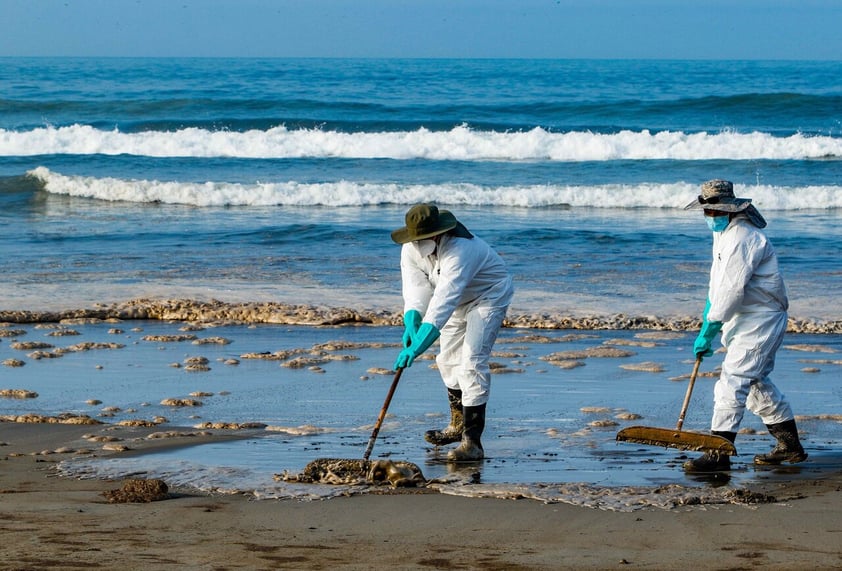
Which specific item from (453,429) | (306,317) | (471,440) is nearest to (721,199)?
(471,440)

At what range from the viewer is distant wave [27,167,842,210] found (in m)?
20.0

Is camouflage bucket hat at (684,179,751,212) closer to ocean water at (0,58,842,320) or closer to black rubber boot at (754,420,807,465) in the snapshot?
black rubber boot at (754,420,807,465)

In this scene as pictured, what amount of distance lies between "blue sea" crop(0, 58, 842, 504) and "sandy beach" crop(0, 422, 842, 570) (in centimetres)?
234

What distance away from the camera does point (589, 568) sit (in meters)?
4.18

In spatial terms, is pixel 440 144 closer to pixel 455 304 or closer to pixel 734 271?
pixel 455 304

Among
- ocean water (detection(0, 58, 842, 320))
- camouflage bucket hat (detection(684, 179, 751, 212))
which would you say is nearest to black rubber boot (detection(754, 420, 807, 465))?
camouflage bucket hat (detection(684, 179, 751, 212))

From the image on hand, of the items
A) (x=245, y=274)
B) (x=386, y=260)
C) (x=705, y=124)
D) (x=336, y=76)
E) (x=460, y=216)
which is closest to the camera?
(x=245, y=274)

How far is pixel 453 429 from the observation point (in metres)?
6.45

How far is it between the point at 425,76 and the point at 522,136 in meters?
22.2

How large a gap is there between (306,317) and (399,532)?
5866 millimetres

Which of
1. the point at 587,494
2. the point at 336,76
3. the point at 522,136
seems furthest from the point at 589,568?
the point at 336,76

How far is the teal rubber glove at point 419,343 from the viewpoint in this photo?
590 cm

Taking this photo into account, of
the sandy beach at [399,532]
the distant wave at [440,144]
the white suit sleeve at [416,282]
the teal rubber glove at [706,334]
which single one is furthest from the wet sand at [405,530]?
the distant wave at [440,144]

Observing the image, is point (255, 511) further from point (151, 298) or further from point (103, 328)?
point (151, 298)
